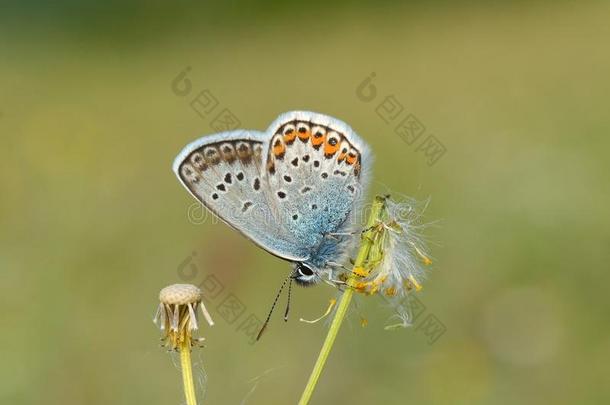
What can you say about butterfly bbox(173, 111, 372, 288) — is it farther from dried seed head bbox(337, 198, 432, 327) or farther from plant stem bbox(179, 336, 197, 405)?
plant stem bbox(179, 336, 197, 405)

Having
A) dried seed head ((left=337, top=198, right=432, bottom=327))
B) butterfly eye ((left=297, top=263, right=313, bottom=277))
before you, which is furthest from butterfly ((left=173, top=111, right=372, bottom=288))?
dried seed head ((left=337, top=198, right=432, bottom=327))

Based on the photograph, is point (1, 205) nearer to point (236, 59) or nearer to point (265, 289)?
point (265, 289)

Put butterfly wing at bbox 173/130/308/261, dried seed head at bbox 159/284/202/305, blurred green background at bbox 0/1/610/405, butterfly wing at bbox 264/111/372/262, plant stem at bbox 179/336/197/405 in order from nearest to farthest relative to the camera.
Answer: plant stem at bbox 179/336/197/405 → dried seed head at bbox 159/284/202/305 → butterfly wing at bbox 173/130/308/261 → butterfly wing at bbox 264/111/372/262 → blurred green background at bbox 0/1/610/405

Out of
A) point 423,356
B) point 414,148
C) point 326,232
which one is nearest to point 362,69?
point 414,148

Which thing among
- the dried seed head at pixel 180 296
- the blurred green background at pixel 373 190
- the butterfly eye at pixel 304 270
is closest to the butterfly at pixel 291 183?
the butterfly eye at pixel 304 270

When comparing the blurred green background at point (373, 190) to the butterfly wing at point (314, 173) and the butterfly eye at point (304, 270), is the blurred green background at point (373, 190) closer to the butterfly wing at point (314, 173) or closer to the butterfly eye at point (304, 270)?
the butterfly eye at point (304, 270)

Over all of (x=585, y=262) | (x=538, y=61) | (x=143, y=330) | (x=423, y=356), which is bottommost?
(x=143, y=330)
